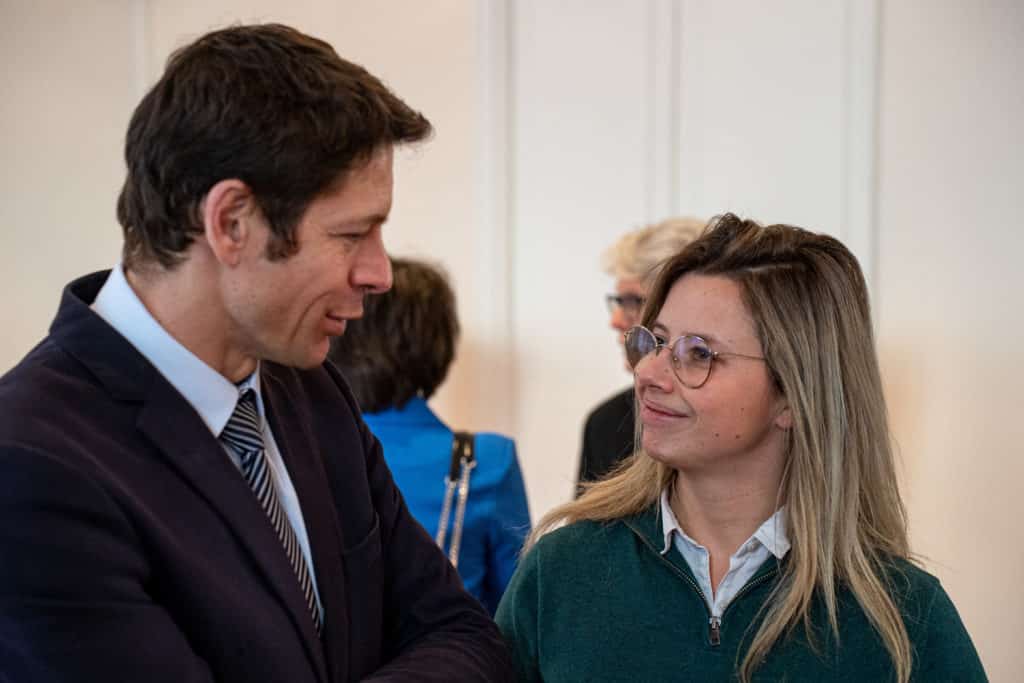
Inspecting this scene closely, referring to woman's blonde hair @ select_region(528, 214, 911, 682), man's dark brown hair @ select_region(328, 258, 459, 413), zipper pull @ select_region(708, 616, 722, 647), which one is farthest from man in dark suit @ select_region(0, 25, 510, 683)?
man's dark brown hair @ select_region(328, 258, 459, 413)

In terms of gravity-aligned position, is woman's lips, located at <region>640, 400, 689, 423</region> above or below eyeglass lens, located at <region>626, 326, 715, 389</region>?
below

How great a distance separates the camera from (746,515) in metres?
2.11

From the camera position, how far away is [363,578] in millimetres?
1729

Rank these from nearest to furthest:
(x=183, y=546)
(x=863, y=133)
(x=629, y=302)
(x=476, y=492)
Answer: (x=183, y=546), (x=476, y=492), (x=629, y=302), (x=863, y=133)

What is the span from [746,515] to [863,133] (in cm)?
205

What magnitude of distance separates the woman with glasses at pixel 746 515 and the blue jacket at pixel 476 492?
780 millimetres

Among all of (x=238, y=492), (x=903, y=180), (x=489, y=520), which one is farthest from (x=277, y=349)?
(x=903, y=180)

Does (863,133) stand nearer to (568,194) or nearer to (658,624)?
(568,194)

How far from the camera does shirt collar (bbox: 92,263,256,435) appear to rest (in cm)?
154

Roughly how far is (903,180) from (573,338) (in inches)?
52.8

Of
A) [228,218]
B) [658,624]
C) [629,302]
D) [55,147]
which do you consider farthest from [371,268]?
[55,147]

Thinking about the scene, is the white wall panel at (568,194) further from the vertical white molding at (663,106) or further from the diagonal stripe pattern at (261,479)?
the diagonal stripe pattern at (261,479)

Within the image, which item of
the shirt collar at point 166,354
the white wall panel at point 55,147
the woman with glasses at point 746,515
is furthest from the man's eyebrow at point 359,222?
the white wall panel at point 55,147

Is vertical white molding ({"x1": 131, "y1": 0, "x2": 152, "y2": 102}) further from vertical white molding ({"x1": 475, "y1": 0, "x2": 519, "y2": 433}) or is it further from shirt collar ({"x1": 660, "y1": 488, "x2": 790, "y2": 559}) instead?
shirt collar ({"x1": 660, "y1": 488, "x2": 790, "y2": 559})
